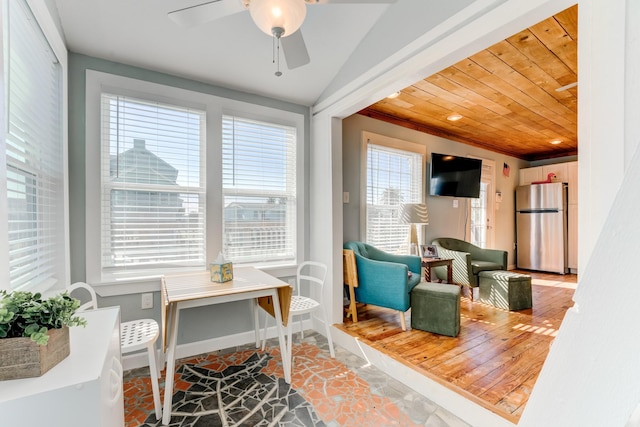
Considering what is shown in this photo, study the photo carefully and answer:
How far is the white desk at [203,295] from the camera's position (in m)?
1.77

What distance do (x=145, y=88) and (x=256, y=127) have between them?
954 millimetres

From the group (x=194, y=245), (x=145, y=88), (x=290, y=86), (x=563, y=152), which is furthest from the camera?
(x=563, y=152)

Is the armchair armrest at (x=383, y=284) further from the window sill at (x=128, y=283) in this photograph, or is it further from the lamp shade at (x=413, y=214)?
the window sill at (x=128, y=283)

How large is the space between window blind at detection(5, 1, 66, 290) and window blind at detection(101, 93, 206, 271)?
12.2 inches

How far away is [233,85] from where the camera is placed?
2717 mm

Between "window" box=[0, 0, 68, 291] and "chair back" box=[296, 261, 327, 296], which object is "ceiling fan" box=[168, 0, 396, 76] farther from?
"chair back" box=[296, 261, 327, 296]

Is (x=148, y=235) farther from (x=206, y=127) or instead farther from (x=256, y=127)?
(x=256, y=127)

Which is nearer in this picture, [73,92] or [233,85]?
[73,92]

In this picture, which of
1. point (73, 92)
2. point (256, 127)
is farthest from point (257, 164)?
point (73, 92)

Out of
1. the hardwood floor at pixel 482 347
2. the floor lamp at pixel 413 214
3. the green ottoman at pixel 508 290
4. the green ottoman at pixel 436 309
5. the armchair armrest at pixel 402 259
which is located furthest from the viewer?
the floor lamp at pixel 413 214

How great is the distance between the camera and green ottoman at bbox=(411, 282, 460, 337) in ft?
8.67

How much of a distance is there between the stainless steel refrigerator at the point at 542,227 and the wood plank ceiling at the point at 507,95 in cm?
96

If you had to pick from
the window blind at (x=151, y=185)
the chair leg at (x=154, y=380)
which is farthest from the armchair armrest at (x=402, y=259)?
the chair leg at (x=154, y=380)

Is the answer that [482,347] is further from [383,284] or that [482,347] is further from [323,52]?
[323,52]
